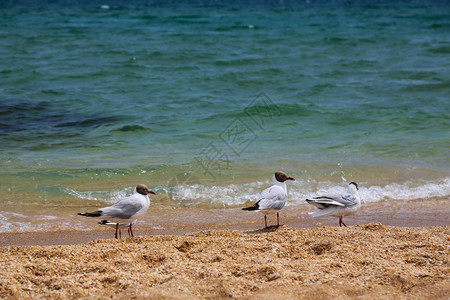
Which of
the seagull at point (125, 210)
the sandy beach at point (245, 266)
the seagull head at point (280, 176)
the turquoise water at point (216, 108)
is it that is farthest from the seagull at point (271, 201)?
the turquoise water at point (216, 108)

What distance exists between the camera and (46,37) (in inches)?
869

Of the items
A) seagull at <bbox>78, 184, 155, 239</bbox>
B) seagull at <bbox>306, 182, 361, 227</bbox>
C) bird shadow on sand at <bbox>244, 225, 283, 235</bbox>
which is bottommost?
bird shadow on sand at <bbox>244, 225, 283, 235</bbox>

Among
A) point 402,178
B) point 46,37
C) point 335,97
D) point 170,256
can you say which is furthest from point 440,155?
point 46,37

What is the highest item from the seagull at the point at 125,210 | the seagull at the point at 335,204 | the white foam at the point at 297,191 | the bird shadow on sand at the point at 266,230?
the seagull at the point at 125,210

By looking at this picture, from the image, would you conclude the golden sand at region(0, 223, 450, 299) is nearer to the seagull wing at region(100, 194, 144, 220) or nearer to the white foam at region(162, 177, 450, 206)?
the seagull wing at region(100, 194, 144, 220)

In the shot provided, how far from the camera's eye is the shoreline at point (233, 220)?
22.1 feet

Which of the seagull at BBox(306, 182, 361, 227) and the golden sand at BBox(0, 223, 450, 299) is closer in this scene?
the golden sand at BBox(0, 223, 450, 299)

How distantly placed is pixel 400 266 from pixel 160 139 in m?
7.40

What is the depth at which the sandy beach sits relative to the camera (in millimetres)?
4336

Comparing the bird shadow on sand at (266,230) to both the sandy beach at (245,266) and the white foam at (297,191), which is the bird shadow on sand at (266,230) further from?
the white foam at (297,191)

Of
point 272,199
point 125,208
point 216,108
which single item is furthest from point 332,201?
point 216,108

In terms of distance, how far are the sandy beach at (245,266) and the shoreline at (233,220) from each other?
0.65 m

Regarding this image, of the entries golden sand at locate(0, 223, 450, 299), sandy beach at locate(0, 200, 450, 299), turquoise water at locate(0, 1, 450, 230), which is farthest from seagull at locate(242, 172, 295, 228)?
turquoise water at locate(0, 1, 450, 230)

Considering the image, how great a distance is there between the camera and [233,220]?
742 cm
